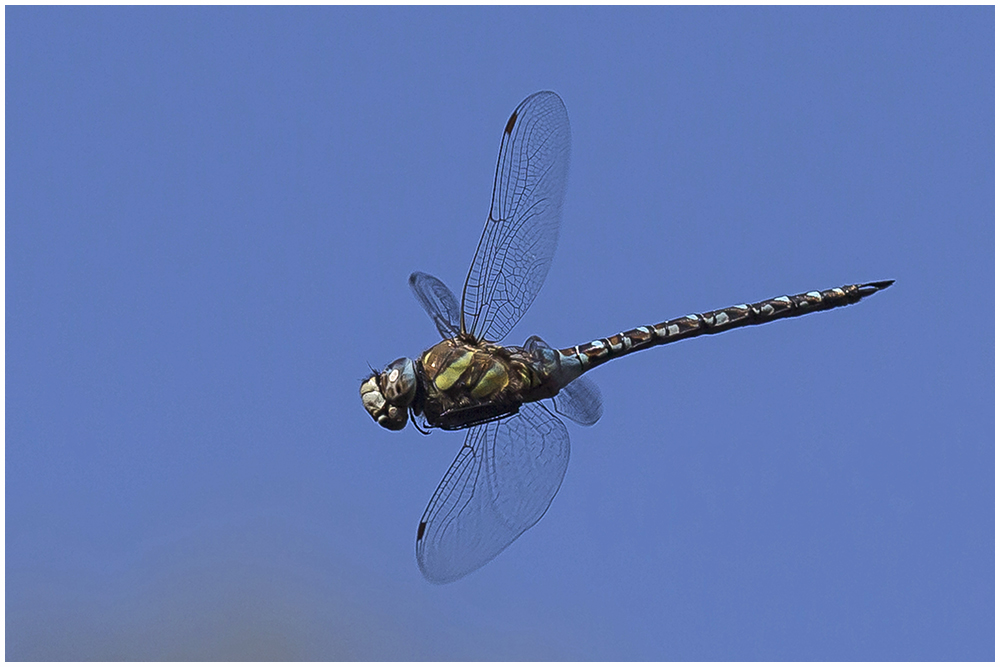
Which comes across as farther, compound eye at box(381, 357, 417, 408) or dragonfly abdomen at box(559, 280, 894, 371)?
dragonfly abdomen at box(559, 280, 894, 371)

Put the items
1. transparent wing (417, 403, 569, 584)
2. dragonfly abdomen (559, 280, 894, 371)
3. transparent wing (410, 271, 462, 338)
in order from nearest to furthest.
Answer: transparent wing (417, 403, 569, 584)
transparent wing (410, 271, 462, 338)
dragonfly abdomen (559, 280, 894, 371)

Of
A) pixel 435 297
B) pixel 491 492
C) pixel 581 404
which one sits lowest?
pixel 491 492

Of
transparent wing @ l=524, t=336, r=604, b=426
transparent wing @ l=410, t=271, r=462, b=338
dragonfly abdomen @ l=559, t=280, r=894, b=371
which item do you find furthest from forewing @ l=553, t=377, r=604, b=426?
transparent wing @ l=410, t=271, r=462, b=338

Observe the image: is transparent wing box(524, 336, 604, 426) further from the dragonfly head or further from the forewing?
the dragonfly head

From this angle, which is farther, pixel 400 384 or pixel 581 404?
pixel 581 404

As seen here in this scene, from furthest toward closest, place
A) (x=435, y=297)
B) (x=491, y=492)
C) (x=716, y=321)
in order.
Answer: (x=716, y=321), (x=435, y=297), (x=491, y=492)

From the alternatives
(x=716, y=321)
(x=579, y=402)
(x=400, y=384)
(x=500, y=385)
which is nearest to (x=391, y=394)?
(x=400, y=384)

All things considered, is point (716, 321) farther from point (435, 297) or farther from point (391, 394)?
point (391, 394)

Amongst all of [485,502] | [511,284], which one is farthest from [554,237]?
[485,502]
